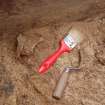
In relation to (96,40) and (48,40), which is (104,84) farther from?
(48,40)

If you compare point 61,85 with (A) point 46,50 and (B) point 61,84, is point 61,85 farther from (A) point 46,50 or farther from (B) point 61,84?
(A) point 46,50

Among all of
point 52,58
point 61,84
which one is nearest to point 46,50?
point 52,58

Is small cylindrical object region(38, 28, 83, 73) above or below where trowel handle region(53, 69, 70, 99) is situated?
above

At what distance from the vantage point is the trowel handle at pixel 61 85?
1619mm

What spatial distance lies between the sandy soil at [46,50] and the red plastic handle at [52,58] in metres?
0.03

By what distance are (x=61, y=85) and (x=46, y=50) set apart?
0.24 meters

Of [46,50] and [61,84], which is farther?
[46,50]

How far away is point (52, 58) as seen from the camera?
1.71 m

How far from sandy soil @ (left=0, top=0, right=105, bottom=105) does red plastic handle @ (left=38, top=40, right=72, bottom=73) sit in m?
0.03

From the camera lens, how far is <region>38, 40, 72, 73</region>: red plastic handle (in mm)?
1694

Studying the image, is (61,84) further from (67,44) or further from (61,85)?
(67,44)

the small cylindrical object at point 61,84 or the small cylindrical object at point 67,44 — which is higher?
the small cylindrical object at point 67,44

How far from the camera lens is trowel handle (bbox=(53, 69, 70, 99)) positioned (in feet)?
5.31

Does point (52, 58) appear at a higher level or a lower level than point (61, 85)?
higher
